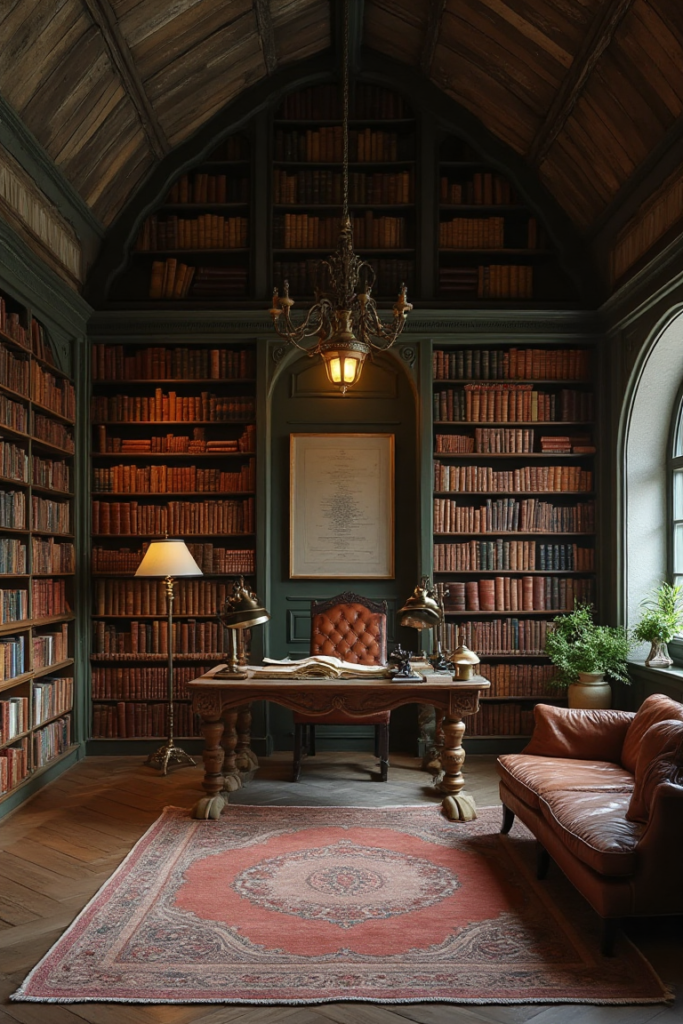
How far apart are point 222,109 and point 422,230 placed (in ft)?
5.70

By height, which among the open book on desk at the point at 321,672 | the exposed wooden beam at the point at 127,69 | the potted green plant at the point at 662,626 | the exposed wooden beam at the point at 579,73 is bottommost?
the open book on desk at the point at 321,672

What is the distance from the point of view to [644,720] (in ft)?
13.4

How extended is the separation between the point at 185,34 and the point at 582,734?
4719 mm

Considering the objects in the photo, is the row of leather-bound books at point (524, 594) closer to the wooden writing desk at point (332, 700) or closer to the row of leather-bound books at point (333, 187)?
the wooden writing desk at point (332, 700)

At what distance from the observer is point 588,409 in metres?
6.50

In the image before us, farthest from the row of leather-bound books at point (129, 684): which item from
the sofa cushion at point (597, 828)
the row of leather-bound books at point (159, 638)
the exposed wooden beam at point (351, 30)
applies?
the exposed wooden beam at point (351, 30)

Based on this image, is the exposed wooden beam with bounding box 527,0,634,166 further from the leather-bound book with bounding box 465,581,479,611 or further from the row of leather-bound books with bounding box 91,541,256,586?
the row of leather-bound books with bounding box 91,541,256,586

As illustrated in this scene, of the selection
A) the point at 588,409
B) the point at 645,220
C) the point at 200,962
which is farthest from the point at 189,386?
the point at 200,962

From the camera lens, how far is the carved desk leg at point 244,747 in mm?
5621

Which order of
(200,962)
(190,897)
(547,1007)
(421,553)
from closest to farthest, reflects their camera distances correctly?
(547,1007) < (200,962) < (190,897) < (421,553)

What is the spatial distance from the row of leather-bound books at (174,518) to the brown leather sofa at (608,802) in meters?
2.87

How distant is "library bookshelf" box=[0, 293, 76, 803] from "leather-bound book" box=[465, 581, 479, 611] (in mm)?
2860

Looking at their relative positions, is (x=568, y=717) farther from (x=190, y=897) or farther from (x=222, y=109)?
(x=222, y=109)

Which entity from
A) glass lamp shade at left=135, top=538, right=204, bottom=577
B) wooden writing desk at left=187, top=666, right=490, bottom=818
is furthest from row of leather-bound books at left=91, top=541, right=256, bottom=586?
wooden writing desk at left=187, top=666, right=490, bottom=818
